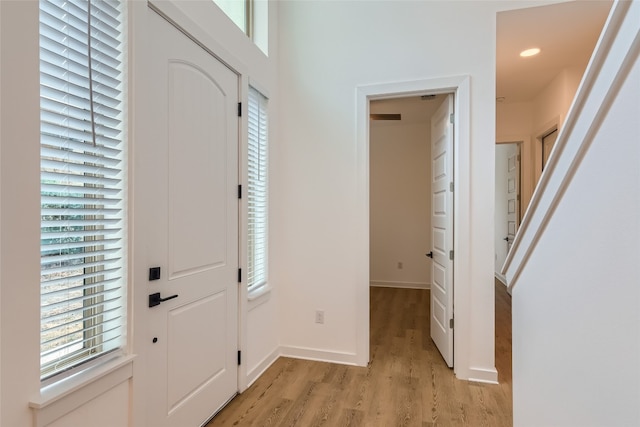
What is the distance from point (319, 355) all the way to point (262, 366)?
52 cm

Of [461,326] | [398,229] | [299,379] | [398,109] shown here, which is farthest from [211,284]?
[398,229]

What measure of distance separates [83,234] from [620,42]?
164 centimetres

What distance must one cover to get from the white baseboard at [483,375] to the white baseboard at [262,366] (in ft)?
5.18

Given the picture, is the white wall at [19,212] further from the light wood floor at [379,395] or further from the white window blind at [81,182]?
the light wood floor at [379,395]

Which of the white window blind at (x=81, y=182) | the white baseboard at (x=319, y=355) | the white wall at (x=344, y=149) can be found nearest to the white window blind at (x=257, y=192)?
the white wall at (x=344, y=149)

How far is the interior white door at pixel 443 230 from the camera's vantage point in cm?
280

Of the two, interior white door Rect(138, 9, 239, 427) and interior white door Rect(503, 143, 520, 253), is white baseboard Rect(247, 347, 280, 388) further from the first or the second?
interior white door Rect(503, 143, 520, 253)

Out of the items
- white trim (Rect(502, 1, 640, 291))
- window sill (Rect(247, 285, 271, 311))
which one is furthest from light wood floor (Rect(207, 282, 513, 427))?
white trim (Rect(502, 1, 640, 291))

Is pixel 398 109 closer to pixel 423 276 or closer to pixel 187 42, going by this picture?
pixel 423 276

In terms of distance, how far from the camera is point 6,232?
3.43 feet

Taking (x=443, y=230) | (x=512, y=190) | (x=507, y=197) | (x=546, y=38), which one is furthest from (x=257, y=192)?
(x=507, y=197)

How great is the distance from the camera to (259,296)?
8.78 ft

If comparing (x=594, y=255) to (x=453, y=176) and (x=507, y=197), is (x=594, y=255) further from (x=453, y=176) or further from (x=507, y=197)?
(x=507, y=197)

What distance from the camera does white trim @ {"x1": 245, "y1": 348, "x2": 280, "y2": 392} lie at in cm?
256
